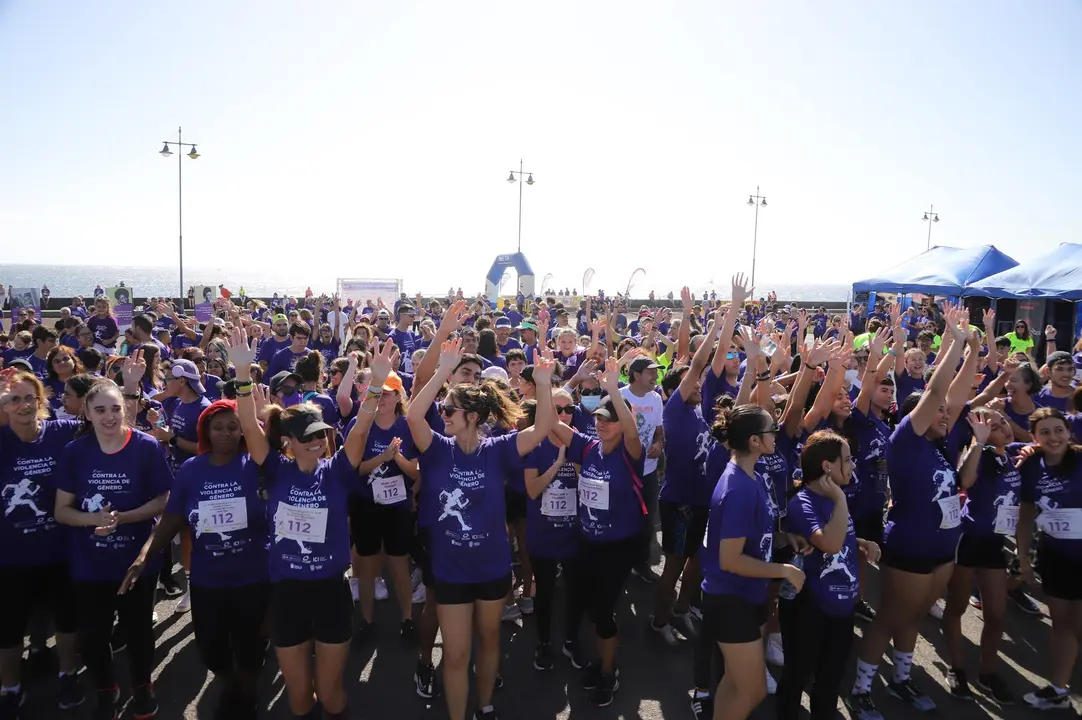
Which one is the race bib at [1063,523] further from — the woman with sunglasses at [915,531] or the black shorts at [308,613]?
the black shorts at [308,613]

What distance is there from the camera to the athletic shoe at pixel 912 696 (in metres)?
3.93

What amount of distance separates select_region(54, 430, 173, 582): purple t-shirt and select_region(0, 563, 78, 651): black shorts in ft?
1.19

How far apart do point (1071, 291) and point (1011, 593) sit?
45.4ft

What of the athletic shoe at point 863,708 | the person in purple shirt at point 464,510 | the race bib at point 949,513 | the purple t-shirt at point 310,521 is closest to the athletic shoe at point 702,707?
the athletic shoe at point 863,708

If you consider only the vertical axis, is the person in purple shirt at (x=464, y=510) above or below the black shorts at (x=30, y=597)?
above

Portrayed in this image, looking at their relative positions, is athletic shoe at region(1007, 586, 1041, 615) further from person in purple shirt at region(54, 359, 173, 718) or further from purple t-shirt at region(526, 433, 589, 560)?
person in purple shirt at region(54, 359, 173, 718)

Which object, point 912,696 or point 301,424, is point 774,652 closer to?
point 912,696

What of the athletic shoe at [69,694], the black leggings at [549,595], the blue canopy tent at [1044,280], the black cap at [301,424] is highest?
the blue canopy tent at [1044,280]

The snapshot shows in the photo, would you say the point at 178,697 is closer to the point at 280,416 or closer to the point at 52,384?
the point at 280,416

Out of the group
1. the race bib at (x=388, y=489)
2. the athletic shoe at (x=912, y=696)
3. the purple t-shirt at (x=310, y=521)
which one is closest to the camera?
the purple t-shirt at (x=310, y=521)

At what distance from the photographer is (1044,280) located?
1642 centimetres

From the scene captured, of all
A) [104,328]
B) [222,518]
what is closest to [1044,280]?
[222,518]

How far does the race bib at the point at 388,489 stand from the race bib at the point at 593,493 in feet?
4.47

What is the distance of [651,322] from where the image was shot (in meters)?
10.5
